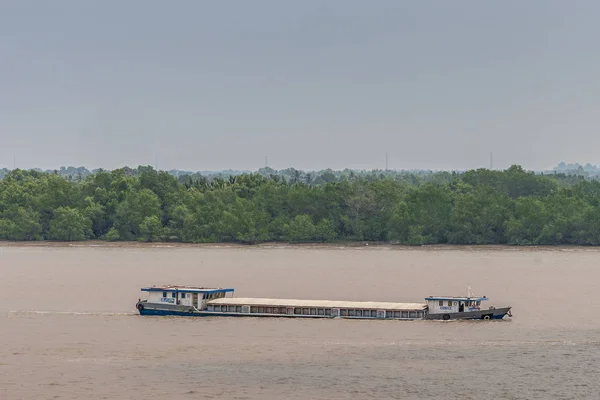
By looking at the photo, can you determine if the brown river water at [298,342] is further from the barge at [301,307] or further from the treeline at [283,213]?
the treeline at [283,213]

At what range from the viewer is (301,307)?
53094 millimetres

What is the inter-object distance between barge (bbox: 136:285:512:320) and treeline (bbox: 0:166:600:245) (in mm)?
56056

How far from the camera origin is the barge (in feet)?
173

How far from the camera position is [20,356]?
43.1m

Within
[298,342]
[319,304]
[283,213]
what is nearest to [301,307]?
[319,304]

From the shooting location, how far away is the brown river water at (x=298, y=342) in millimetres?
38062

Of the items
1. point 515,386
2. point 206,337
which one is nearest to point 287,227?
point 206,337

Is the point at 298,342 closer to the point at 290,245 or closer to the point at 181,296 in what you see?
the point at 181,296

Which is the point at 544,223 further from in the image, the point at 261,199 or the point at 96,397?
the point at 96,397

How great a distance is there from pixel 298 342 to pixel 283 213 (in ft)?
241

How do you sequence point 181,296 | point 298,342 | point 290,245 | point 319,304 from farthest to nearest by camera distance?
1. point 290,245
2. point 181,296
3. point 319,304
4. point 298,342

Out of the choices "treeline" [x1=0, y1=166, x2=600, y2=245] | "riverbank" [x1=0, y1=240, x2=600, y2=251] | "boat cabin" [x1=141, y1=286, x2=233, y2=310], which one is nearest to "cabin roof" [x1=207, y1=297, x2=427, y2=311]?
"boat cabin" [x1=141, y1=286, x2=233, y2=310]

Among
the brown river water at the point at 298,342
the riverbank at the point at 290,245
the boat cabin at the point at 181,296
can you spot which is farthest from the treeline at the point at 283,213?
the boat cabin at the point at 181,296

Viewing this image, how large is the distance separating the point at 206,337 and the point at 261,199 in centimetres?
7455
